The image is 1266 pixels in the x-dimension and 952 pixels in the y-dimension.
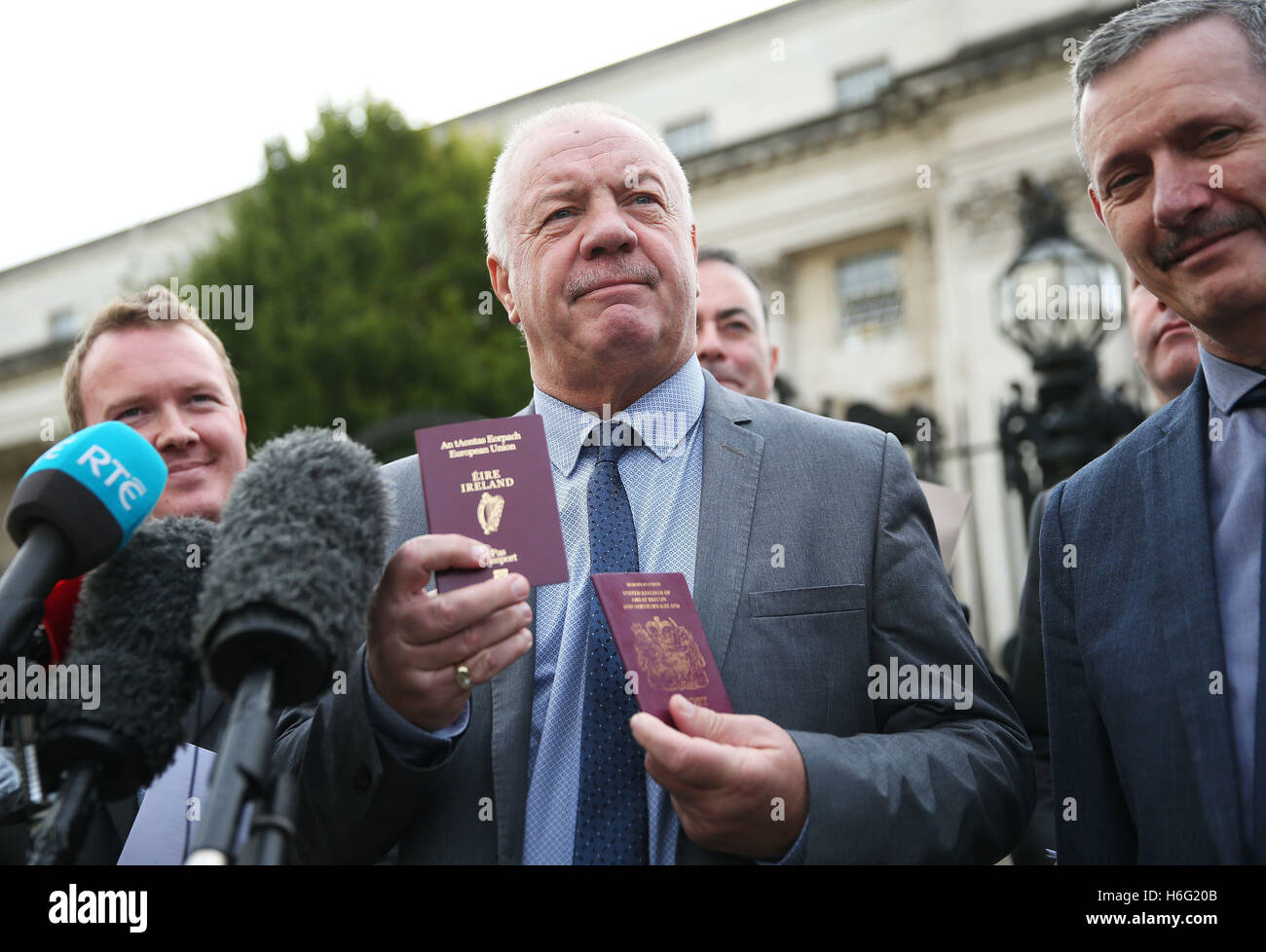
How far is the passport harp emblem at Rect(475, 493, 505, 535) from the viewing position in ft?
6.95

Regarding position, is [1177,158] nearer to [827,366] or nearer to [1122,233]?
[1122,233]

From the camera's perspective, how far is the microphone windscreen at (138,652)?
1714 millimetres

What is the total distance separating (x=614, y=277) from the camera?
9.15 feet

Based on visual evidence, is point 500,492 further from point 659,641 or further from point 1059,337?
point 1059,337

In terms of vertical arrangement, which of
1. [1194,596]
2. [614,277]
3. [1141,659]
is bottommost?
[1141,659]

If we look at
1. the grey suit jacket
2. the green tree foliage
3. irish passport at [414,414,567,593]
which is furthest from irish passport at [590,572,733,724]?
the green tree foliage

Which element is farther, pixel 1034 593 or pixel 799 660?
pixel 1034 593

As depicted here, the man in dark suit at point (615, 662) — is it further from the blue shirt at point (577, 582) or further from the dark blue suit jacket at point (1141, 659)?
the dark blue suit jacket at point (1141, 659)

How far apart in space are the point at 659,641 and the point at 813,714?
20.5 inches

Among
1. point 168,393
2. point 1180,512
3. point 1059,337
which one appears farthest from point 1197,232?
point 1059,337

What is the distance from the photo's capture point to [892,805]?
7.27 ft

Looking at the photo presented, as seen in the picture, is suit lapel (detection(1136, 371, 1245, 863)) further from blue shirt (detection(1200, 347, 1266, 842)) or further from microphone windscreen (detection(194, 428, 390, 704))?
microphone windscreen (detection(194, 428, 390, 704))
